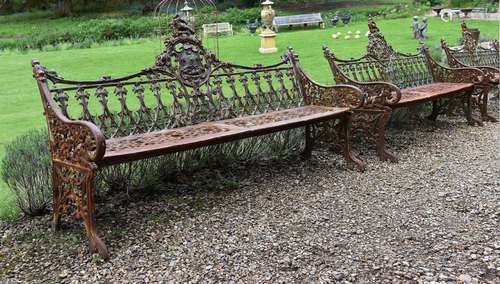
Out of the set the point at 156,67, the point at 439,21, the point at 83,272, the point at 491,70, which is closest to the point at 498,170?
the point at 491,70

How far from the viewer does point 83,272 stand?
3025 mm

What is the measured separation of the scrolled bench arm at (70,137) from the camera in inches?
120

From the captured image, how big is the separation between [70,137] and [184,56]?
1540 millimetres

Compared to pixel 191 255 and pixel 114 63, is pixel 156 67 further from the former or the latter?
pixel 114 63

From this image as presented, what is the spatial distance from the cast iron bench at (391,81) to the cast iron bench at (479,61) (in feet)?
0.65

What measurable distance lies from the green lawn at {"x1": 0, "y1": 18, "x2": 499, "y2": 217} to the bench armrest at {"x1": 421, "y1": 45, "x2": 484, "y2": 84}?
7.28 ft

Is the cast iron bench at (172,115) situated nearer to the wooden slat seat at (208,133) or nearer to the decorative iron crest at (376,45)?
the wooden slat seat at (208,133)

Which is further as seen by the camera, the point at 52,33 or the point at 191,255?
the point at 52,33

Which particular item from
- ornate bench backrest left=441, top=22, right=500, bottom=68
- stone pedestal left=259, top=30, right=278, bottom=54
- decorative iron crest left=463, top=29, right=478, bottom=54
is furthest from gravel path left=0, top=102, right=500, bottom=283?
stone pedestal left=259, top=30, right=278, bottom=54

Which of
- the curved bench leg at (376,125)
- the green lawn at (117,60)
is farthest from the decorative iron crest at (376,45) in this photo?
the green lawn at (117,60)

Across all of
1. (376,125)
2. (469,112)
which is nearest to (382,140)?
(376,125)

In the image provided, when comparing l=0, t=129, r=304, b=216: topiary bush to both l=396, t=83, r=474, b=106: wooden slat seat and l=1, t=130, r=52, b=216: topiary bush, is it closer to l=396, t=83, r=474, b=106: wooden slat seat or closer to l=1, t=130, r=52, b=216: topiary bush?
l=1, t=130, r=52, b=216: topiary bush

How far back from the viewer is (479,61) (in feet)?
29.5

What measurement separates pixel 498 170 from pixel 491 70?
280 centimetres
